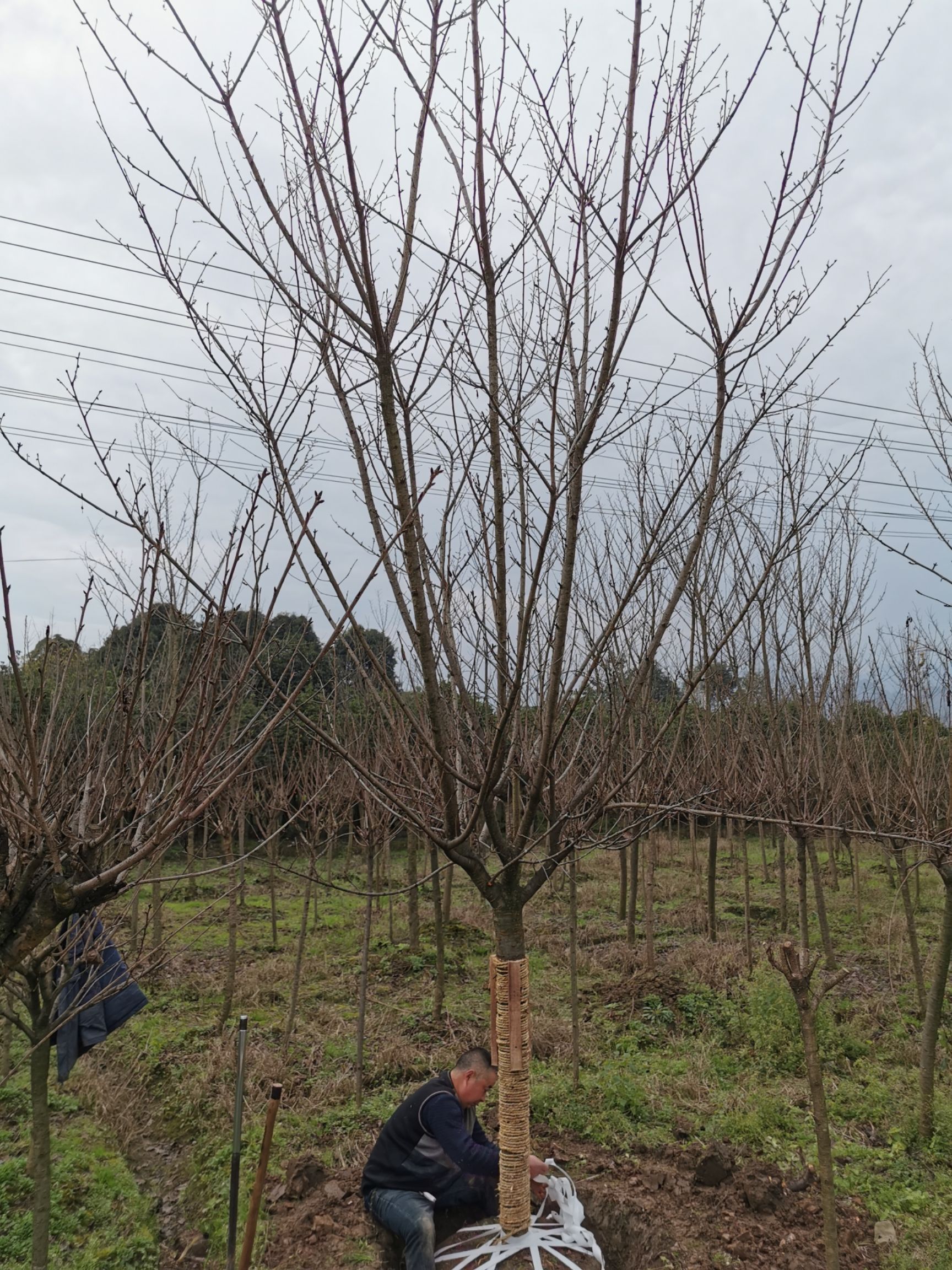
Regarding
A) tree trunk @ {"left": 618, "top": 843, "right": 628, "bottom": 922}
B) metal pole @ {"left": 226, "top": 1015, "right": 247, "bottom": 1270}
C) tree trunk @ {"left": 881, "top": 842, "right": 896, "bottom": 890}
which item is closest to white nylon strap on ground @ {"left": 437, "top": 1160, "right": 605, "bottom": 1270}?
metal pole @ {"left": 226, "top": 1015, "right": 247, "bottom": 1270}

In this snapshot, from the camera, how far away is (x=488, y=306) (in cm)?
254

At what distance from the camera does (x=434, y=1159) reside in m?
3.51

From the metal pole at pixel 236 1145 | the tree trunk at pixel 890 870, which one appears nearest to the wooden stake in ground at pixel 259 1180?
the metal pole at pixel 236 1145

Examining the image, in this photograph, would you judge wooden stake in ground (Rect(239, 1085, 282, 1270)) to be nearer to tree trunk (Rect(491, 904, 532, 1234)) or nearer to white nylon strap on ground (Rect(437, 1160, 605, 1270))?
tree trunk (Rect(491, 904, 532, 1234))

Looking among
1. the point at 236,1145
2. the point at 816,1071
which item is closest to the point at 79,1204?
the point at 236,1145

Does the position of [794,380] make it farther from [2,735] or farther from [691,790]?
[691,790]

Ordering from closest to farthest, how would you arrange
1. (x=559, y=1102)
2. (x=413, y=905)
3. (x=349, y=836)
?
1. (x=559, y=1102)
2. (x=349, y=836)
3. (x=413, y=905)

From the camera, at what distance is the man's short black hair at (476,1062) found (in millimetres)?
3486

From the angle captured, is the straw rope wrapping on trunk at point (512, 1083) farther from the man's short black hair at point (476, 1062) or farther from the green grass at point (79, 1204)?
the green grass at point (79, 1204)

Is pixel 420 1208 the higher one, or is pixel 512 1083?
pixel 512 1083

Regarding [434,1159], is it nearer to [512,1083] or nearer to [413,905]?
[512,1083]

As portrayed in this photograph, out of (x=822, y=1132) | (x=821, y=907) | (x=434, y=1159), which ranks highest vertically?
(x=822, y=1132)

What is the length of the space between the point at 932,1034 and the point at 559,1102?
223 centimetres

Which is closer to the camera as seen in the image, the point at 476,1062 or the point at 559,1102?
the point at 476,1062
